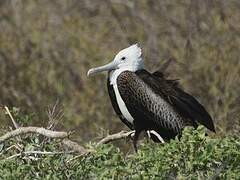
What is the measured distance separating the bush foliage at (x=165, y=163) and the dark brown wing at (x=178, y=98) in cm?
206

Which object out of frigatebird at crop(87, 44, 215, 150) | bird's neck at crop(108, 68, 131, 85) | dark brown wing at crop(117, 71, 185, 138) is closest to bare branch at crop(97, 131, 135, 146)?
frigatebird at crop(87, 44, 215, 150)

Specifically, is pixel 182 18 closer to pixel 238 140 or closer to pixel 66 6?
pixel 66 6

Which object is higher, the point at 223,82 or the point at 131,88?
the point at 131,88

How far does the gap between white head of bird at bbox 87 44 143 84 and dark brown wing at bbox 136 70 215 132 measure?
27cm

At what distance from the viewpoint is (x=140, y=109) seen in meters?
8.63

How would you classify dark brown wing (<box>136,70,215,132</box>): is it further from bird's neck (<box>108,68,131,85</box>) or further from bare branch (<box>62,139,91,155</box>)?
bare branch (<box>62,139,91,155</box>)

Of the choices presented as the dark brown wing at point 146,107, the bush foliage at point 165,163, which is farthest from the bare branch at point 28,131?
the dark brown wing at point 146,107

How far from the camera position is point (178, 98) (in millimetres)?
8219

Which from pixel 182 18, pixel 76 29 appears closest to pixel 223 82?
pixel 182 18

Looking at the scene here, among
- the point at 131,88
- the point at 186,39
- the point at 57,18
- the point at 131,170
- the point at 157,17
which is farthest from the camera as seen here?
the point at 57,18

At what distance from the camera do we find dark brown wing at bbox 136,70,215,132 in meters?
8.00

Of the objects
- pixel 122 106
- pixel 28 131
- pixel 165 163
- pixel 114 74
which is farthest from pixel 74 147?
pixel 114 74

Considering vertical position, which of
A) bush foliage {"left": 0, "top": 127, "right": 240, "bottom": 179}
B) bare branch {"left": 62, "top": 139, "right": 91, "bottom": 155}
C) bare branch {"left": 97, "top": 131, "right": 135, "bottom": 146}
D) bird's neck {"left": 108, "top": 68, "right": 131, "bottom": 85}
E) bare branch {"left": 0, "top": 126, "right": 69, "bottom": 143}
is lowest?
bird's neck {"left": 108, "top": 68, "right": 131, "bottom": 85}

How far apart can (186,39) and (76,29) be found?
2.06 metres
